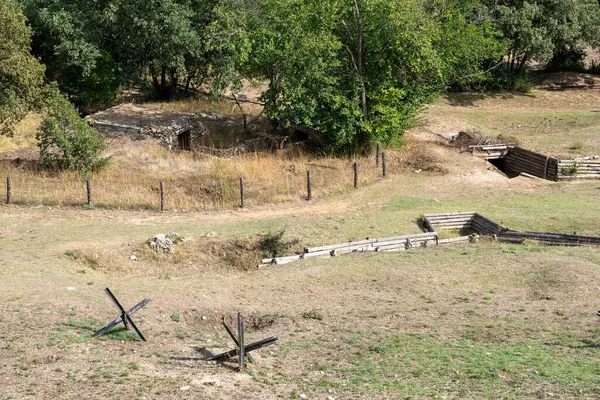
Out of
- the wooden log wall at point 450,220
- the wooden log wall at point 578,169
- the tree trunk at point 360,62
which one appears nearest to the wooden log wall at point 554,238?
the wooden log wall at point 450,220

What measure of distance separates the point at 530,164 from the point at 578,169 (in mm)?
2215

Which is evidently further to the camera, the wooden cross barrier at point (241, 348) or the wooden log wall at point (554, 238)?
the wooden log wall at point (554, 238)

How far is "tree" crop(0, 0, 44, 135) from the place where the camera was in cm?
3306

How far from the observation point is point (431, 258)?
2333cm

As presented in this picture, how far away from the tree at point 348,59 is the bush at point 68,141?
24.0 feet

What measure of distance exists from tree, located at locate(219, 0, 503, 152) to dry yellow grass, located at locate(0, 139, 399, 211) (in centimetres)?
178

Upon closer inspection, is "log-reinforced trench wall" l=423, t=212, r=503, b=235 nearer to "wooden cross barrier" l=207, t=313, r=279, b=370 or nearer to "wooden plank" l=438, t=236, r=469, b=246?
"wooden plank" l=438, t=236, r=469, b=246

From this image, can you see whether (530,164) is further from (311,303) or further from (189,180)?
(311,303)

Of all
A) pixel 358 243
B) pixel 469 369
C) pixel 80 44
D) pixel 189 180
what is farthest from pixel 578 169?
pixel 80 44

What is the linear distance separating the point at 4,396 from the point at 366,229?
14546mm

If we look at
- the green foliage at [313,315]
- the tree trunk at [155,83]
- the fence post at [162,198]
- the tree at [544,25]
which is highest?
the tree at [544,25]

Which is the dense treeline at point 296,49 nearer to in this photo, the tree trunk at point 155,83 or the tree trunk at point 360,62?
the tree trunk at point 360,62

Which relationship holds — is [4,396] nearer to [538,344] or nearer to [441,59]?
[538,344]

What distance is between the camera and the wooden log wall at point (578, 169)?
3316 cm
